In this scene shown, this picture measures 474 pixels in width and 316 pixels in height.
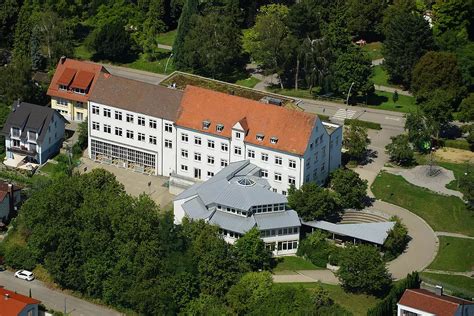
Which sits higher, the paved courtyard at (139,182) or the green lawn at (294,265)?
the paved courtyard at (139,182)

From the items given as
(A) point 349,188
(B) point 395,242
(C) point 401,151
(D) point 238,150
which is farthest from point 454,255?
(D) point 238,150

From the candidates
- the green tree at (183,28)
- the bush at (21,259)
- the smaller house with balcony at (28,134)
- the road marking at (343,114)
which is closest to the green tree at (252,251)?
the bush at (21,259)

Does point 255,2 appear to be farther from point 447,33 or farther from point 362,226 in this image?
point 362,226

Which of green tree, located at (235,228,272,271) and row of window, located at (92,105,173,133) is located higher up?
row of window, located at (92,105,173,133)

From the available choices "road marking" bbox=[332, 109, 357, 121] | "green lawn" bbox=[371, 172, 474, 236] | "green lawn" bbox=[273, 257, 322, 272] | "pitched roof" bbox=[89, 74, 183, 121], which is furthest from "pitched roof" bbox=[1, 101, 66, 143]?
"green lawn" bbox=[371, 172, 474, 236]

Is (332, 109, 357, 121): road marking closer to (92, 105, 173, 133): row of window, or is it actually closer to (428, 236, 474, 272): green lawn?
(92, 105, 173, 133): row of window

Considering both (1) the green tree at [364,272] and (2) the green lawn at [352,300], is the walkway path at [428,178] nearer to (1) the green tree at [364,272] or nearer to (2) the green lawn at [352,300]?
(1) the green tree at [364,272]

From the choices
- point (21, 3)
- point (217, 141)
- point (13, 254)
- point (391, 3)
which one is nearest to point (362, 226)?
point (217, 141)
